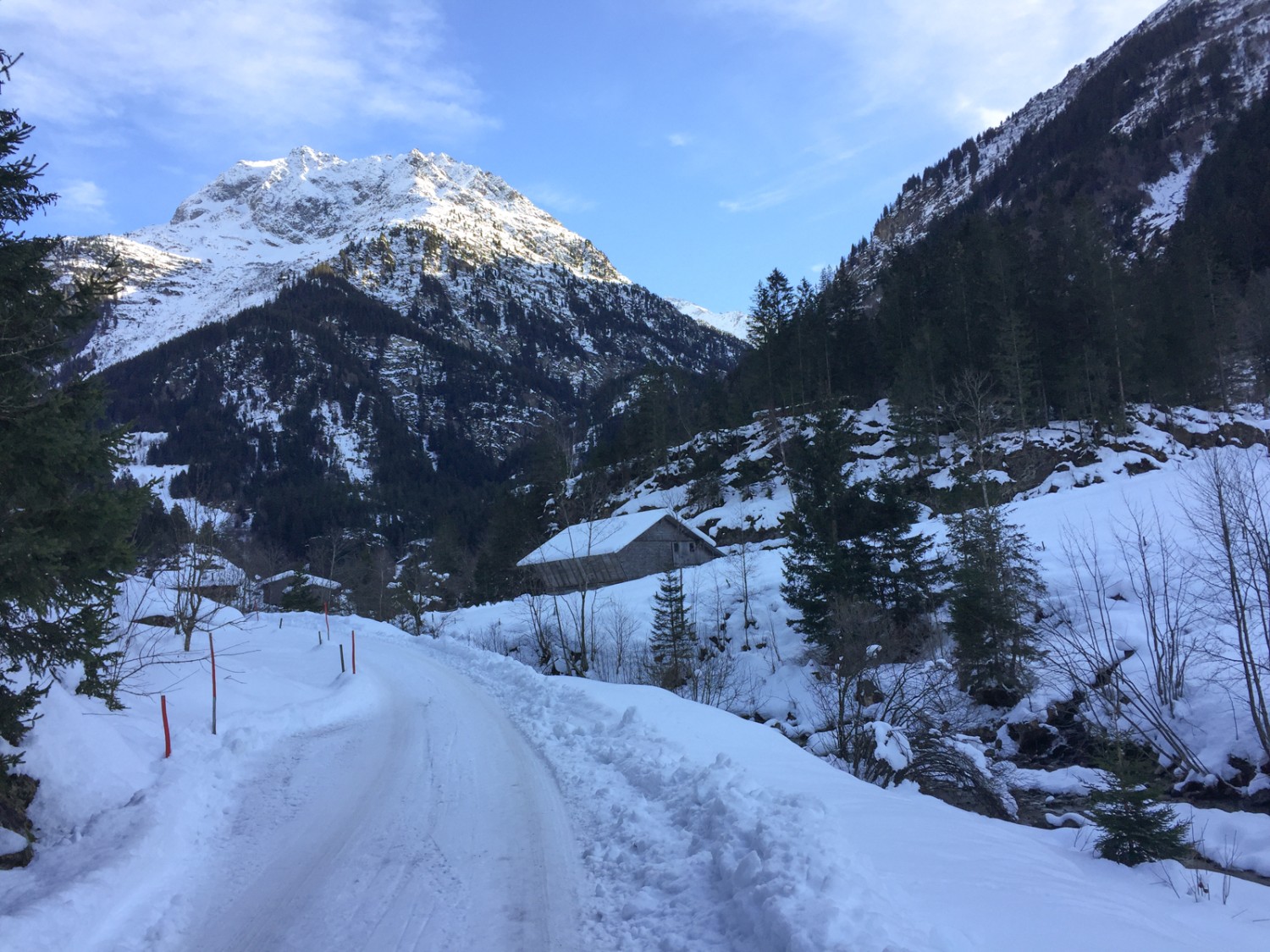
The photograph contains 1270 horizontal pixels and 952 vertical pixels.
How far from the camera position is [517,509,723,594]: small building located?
1705 inches

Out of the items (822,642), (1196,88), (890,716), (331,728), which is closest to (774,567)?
(822,642)

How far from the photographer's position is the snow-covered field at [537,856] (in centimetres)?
491

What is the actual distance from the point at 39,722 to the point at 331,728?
6.02m

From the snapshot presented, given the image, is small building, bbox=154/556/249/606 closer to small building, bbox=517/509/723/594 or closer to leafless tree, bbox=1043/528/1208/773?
small building, bbox=517/509/723/594

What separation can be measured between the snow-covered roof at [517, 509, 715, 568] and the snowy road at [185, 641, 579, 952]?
1262 inches

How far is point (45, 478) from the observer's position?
6.85m

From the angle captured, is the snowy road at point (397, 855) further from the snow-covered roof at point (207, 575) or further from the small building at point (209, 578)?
the snow-covered roof at point (207, 575)

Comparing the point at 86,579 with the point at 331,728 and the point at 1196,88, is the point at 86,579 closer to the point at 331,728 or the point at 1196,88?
the point at 331,728

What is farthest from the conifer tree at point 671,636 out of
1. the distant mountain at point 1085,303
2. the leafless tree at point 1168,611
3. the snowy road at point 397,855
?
the distant mountain at point 1085,303

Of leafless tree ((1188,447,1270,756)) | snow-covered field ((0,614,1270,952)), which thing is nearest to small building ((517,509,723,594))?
leafless tree ((1188,447,1270,756))

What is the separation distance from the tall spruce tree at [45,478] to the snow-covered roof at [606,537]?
1383 inches

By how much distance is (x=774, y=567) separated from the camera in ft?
117

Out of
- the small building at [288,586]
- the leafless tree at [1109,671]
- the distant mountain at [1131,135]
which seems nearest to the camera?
the leafless tree at [1109,671]

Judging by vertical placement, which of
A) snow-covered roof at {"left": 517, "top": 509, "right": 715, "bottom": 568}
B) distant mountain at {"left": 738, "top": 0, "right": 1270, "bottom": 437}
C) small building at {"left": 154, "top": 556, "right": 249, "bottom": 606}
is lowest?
small building at {"left": 154, "top": 556, "right": 249, "bottom": 606}
